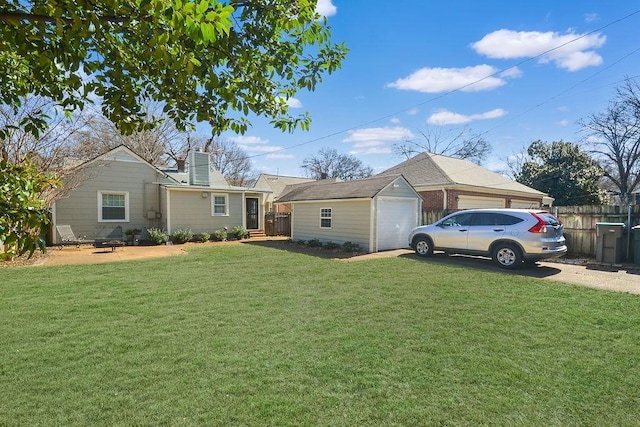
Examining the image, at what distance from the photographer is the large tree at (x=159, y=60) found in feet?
6.58

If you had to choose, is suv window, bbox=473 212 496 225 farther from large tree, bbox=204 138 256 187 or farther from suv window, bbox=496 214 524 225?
large tree, bbox=204 138 256 187

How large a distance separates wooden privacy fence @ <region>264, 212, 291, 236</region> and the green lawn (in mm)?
13188

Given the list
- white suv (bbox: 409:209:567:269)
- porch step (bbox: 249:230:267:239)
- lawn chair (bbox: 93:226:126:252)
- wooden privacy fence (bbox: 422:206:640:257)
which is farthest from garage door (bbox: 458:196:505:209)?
lawn chair (bbox: 93:226:126:252)

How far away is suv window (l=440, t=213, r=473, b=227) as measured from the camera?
11.1m

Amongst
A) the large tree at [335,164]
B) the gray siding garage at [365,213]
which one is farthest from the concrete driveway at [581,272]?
the large tree at [335,164]

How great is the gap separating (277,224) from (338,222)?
22.2 ft

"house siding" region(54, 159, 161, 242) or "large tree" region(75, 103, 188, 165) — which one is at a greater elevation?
"large tree" region(75, 103, 188, 165)

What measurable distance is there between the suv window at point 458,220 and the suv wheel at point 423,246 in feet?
2.68

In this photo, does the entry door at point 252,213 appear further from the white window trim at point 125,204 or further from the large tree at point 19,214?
the large tree at point 19,214

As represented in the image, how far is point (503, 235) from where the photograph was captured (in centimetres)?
988

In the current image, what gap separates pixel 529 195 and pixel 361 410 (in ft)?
74.4

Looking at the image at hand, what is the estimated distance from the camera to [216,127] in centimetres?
300

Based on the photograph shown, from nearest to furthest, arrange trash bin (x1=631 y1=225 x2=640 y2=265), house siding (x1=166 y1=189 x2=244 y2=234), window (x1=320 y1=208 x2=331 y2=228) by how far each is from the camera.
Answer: trash bin (x1=631 y1=225 x2=640 y2=265) → window (x1=320 y1=208 x2=331 y2=228) → house siding (x1=166 y1=189 x2=244 y2=234)

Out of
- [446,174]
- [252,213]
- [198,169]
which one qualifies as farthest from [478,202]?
[198,169]
